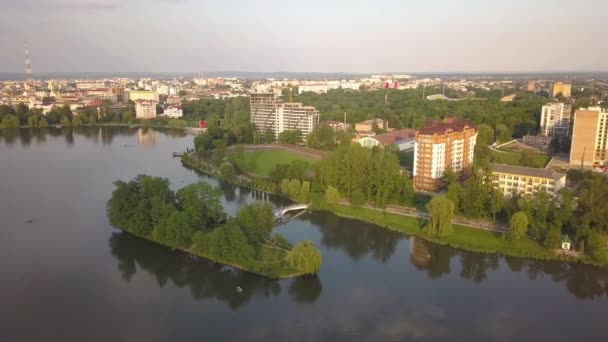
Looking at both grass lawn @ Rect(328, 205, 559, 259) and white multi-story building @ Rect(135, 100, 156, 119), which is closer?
grass lawn @ Rect(328, 205, 559, 259)

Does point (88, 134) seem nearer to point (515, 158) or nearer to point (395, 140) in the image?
point (395, 140)

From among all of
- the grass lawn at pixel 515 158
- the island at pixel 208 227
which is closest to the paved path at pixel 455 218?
the island at pixel 208 227

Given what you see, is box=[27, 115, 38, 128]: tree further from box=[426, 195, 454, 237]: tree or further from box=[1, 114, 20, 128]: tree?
box=[426, 195, 454, 237]: tree

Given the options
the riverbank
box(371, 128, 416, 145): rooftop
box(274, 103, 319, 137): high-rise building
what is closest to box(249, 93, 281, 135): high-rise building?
box(274, 103, 319, 137): high-rise building

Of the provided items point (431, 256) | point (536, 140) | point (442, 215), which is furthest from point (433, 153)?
point (536, 140)

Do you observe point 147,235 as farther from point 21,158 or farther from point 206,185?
point 21,158

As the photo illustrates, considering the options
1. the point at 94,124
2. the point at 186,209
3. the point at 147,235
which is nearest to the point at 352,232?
the point at 186,209
